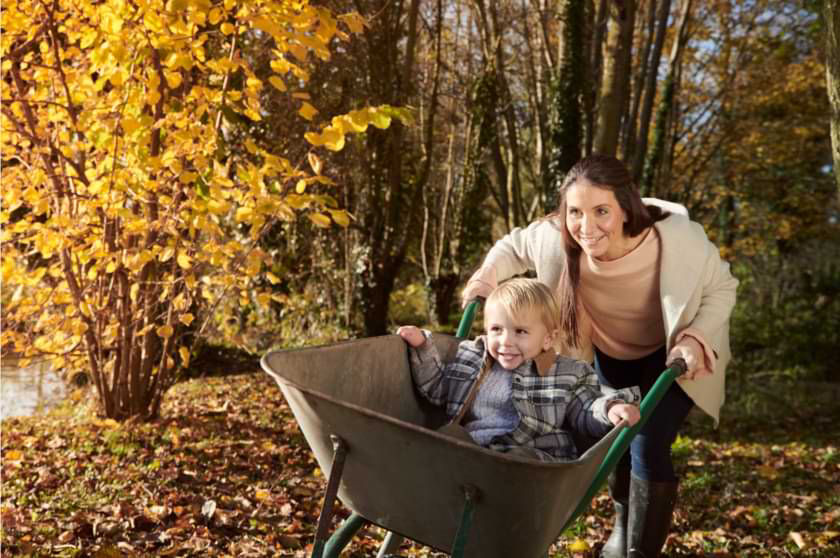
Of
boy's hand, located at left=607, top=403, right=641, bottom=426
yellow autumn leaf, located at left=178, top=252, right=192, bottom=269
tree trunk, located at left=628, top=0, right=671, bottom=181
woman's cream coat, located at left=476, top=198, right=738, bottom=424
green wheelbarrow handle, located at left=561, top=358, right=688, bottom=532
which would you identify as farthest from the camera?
tree trunk, located at left=628, top=0, right=671, bottom=181

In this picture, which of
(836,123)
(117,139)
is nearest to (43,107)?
(117,139)

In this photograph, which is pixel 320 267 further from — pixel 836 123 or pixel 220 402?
pixel 836 123

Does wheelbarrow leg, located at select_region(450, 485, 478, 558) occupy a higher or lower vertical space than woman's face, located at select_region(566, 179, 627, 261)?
lower

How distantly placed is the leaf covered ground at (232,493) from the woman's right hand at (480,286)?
1362 mm

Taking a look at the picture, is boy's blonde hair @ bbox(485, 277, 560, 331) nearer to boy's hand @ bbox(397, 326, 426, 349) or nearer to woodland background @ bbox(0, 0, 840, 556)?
boy's hand @ bbox(397, 326, 426, 349)

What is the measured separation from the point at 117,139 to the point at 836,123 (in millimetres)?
3607

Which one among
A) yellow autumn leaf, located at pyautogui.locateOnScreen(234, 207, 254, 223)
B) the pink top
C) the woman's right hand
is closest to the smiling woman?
the pink top

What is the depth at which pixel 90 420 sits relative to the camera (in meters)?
5.82

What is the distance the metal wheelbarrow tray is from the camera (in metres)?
1.80

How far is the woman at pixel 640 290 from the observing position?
2750 millimetres

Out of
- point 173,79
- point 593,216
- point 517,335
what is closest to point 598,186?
point 593,216

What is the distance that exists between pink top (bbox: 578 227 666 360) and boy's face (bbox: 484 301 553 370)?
0.58 m

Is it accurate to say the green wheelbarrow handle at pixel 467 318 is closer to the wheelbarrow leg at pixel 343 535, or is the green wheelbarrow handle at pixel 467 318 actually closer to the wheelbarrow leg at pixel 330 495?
the wheelbarrow leg at pixel 343 535

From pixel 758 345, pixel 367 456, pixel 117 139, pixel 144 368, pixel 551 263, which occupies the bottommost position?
pixel 758 345
